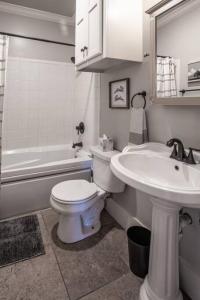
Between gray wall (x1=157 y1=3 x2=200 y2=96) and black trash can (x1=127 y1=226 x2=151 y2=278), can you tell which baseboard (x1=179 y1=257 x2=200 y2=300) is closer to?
black trash can (x1=127 y1=226 x2=151 y2=278)

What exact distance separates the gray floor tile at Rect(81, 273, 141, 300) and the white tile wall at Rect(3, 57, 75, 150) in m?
2.17

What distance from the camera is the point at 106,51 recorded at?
1.48 m

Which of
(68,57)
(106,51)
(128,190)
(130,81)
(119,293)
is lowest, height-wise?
(119,293)

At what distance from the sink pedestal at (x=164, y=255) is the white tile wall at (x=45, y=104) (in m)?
1.48

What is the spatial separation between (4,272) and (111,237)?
35.8 inches

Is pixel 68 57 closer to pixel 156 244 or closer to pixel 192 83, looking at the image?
pixel 192 83

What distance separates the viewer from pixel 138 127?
1580 mm

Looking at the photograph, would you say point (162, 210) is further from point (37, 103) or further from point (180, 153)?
point (37, 103)

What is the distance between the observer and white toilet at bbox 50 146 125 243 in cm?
163

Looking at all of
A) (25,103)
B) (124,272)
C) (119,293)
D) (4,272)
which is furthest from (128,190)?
(25,103)

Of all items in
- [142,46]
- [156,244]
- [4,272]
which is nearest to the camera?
[156,244]

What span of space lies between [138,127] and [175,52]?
0.58m

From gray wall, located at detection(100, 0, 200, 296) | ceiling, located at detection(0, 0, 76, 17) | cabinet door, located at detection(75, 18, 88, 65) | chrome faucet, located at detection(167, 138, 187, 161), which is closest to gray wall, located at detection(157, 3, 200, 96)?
gray wall, located at detection(100, 0, 200, 296)

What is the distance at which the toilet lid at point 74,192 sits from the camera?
163 centimetres
